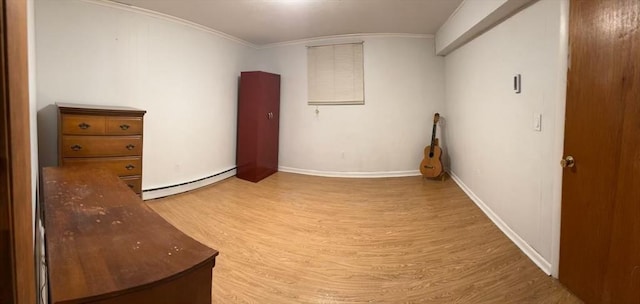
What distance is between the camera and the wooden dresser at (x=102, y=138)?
2.82 meters

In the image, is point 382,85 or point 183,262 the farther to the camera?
point 382,85

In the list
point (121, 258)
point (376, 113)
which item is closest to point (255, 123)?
point (376, 113)

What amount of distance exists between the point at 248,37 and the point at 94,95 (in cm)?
248

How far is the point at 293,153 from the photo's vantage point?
564cm

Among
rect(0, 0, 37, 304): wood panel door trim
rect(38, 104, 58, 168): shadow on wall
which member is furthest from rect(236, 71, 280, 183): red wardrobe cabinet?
rect(0, 0, 37, 304): wood panel door trim

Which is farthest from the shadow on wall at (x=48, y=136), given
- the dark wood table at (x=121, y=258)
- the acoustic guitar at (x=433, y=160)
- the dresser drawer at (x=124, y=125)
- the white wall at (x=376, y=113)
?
the acoustic guitar at (x=433, y=160)

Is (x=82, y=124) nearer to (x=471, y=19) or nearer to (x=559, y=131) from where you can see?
(x=559, y=131)

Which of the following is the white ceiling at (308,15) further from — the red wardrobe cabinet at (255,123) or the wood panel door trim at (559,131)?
the wood panel door trim at (559,131)

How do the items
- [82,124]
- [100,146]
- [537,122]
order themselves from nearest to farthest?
[537,122]
[82,124]
[100,146]

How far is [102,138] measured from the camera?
Answer: 2996mm

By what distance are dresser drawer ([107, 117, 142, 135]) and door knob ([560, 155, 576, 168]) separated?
12.0 feet

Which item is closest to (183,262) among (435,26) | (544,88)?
(544,88)

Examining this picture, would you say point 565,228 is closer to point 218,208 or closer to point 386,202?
point 386,202

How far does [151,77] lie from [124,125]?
995mm
